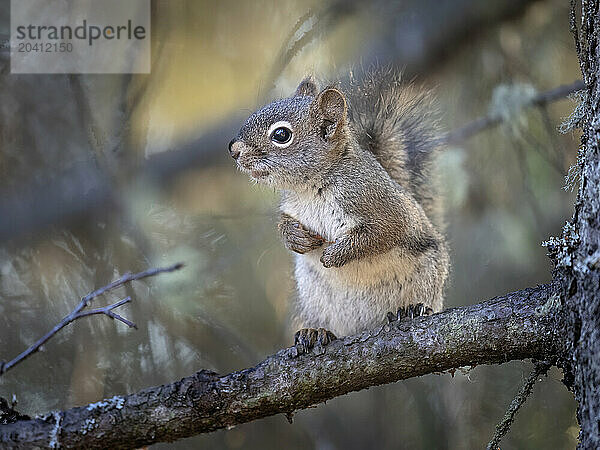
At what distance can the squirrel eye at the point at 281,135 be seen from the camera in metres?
1.84

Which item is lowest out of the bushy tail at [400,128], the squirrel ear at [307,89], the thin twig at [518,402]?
the thin twig at [518,402]

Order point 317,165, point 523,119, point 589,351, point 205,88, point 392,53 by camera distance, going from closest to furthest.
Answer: point 589,351
point 317,165
point 392,53
point 523,119
point 205,88

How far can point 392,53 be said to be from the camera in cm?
255

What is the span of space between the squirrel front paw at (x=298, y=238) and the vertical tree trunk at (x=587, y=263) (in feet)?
2.32

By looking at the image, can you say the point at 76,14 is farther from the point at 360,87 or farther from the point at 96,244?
the point at 360,87

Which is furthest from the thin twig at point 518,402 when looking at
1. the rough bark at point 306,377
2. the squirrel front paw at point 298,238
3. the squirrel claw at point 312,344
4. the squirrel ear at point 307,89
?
the squirrel ear at point 307,89

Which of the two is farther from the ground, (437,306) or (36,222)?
(36,222)

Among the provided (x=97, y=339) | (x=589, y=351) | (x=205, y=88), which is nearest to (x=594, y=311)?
(x=589, y=351)

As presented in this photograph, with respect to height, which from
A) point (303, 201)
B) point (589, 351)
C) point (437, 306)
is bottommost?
point (589, 351)

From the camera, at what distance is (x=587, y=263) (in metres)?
1.14

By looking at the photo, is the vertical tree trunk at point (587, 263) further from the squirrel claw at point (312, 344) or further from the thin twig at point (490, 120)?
the thin twig at point (490, 120)

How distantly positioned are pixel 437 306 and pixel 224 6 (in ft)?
5.99

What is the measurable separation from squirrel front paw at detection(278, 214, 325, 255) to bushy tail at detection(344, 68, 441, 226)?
38 centimetres

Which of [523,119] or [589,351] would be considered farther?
[523,119]
